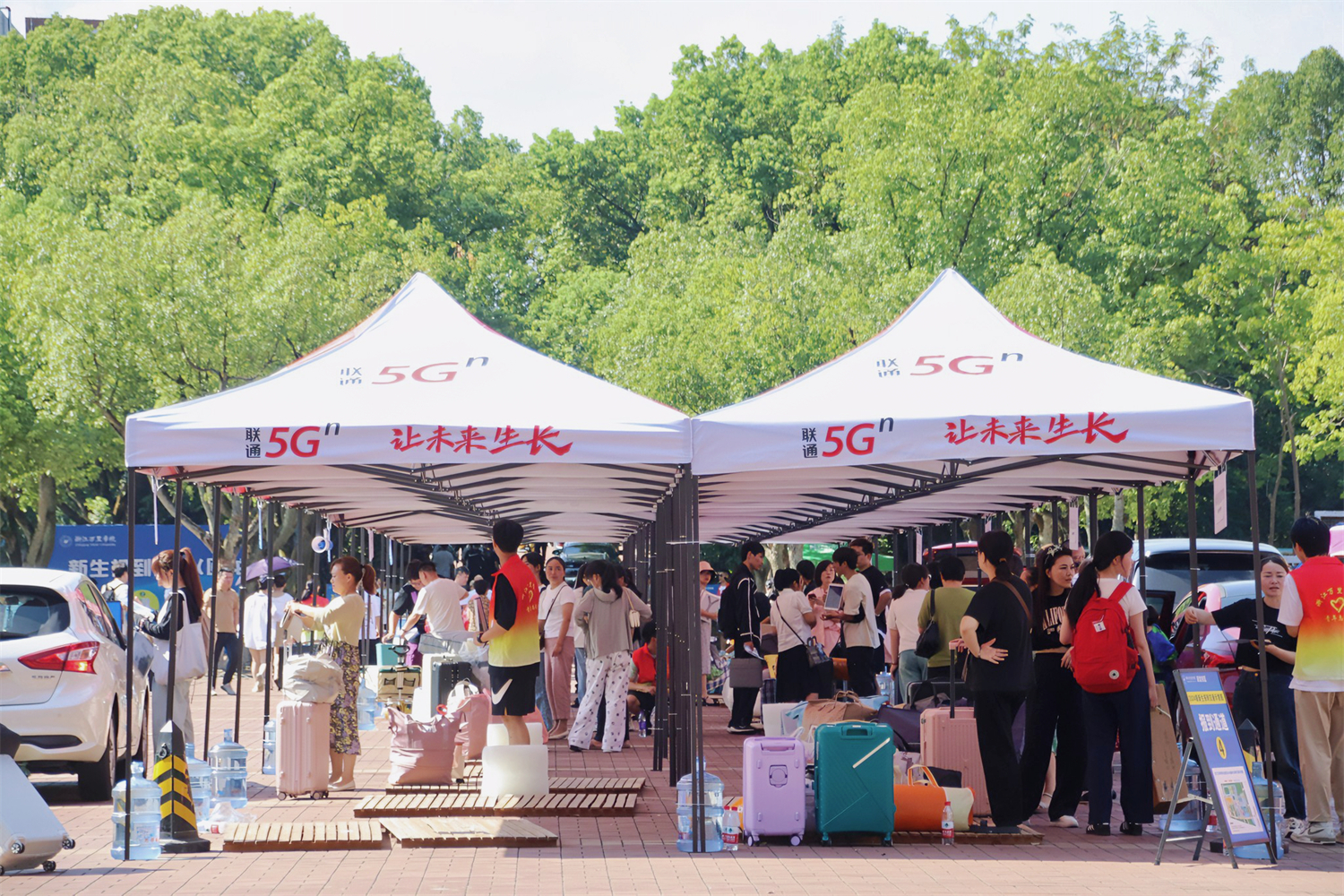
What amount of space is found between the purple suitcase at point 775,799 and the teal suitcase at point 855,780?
13cm

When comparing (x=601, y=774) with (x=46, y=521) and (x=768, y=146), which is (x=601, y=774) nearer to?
(x=46, y=521)

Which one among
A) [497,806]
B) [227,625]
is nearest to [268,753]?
[497,806]

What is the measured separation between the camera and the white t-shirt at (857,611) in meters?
15.5

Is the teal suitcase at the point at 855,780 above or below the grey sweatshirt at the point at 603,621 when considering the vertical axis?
below

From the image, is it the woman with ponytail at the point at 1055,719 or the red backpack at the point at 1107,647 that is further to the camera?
the woman with ponytail at the point at 1055,719

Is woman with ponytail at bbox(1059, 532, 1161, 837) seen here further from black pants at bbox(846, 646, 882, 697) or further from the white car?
black pants at bbox(846, 646, 882, 697)

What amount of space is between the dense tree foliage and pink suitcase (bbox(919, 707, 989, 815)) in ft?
71.8

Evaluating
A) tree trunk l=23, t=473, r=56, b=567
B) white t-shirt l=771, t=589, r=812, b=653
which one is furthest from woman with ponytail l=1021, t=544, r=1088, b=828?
tree trunk l=23, t=473, r=56, b=567

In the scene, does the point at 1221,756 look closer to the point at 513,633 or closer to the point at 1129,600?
the point at 1129,600

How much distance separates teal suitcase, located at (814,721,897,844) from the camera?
909 centimetres

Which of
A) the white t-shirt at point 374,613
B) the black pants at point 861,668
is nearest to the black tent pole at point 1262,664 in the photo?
the black pants at point 861,668

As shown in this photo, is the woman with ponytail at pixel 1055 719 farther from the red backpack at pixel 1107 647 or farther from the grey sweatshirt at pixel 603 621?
the grey sweatshirt at pixel 603 621

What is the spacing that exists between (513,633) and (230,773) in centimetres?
215

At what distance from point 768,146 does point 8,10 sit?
37.6 metres
